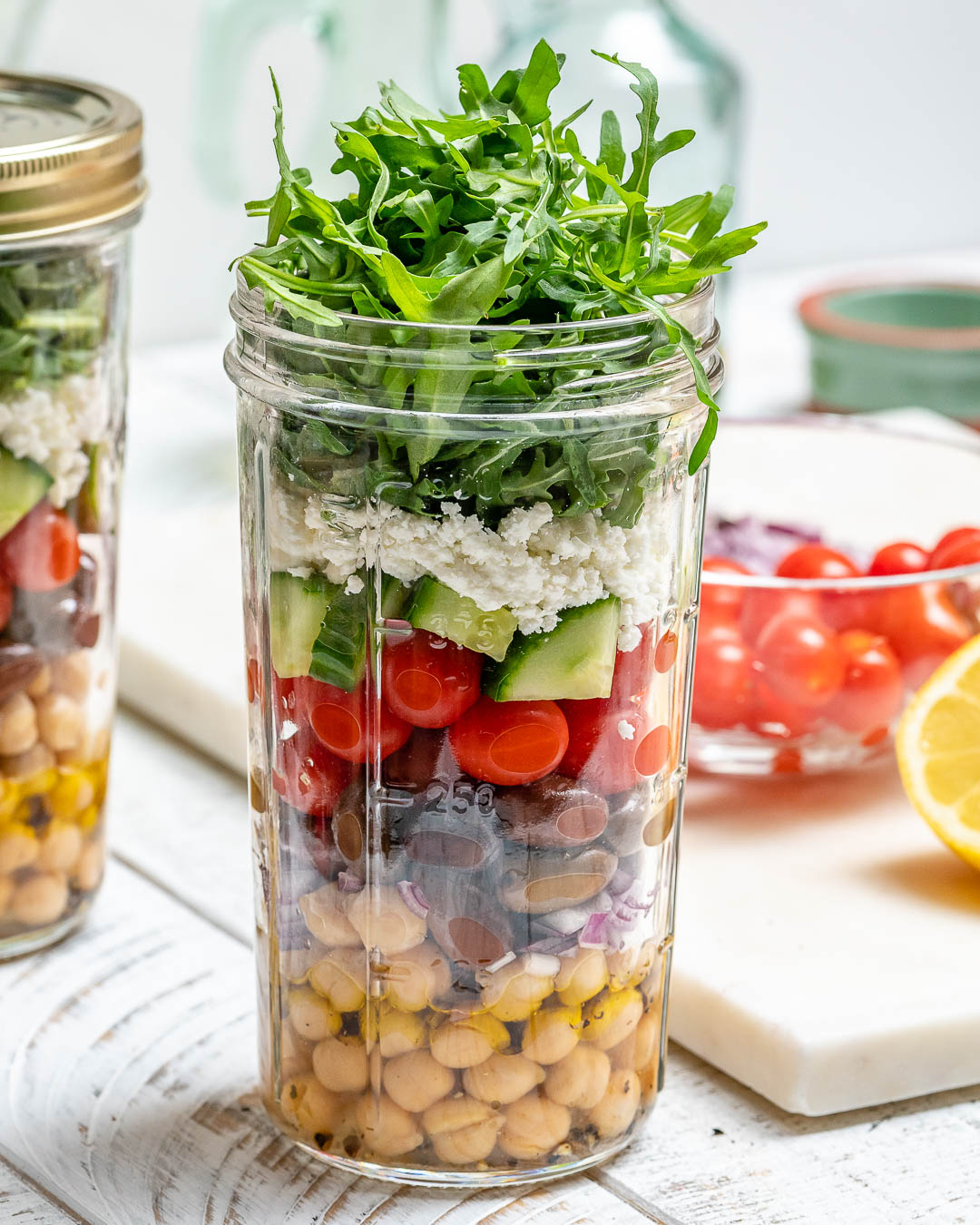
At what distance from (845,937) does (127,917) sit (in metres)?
0.34

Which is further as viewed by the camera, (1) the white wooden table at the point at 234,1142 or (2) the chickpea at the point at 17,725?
(2) the chickpea at the point at 17,725

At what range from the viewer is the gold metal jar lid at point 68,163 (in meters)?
0.66

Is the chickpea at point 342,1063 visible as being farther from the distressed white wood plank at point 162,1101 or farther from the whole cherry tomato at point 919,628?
the whole cherry tomato at point 919,628

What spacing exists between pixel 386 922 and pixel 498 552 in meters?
0.15

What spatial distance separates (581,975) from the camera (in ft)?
1.90

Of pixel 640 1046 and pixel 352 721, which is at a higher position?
pixel 352 721

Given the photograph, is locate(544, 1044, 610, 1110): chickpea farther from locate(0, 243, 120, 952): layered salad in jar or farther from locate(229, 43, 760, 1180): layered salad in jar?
locate(0, 243, 120, 952): layered salad in jar

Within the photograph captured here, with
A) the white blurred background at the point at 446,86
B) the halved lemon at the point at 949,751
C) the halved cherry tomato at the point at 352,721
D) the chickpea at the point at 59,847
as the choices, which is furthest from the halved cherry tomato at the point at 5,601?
the white blurred background at the point at 446,86

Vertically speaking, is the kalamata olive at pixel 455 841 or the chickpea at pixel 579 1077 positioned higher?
the kalamata olive at pixel 455 841

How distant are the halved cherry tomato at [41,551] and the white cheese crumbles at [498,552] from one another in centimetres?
20

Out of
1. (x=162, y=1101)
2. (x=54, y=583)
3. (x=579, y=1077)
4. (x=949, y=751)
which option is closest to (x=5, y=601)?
(x=54, y=583)

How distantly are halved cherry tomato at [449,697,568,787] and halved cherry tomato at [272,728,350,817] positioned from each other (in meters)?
0.05

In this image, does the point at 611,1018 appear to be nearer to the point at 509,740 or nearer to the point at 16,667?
the point at 509,740

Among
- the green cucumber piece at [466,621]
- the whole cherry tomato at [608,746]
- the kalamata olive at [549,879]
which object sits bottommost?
the kalamata olive at [549,879]
